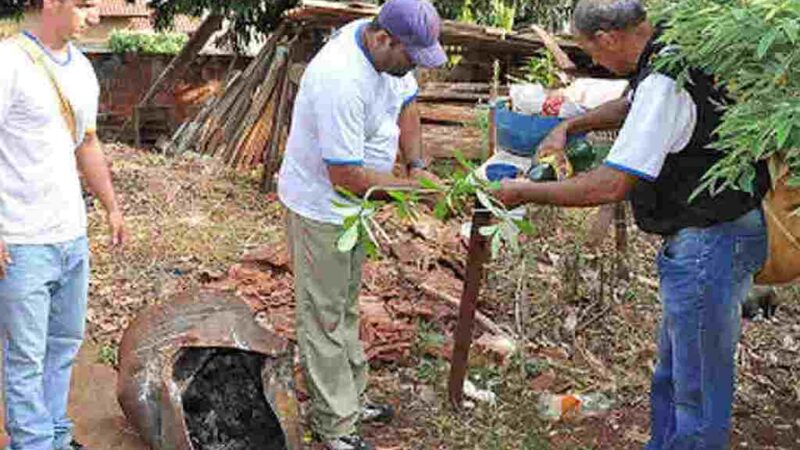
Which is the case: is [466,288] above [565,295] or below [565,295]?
above

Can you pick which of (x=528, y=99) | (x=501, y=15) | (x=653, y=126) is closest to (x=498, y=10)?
(x=501, y=15)

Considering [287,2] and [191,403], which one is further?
[287,2]

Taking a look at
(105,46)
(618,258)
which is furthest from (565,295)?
(105,46)

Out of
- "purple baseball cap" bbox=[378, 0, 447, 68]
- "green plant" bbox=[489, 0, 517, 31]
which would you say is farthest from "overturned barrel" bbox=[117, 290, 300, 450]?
"green plant" bbox=[489, 0, 517, 31]

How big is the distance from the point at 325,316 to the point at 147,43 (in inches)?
676

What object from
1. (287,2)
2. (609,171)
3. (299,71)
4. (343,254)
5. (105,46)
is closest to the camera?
(609,171)

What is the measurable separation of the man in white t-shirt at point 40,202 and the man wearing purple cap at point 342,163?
83cm

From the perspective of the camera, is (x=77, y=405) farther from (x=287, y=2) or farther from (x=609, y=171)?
(x=287, y=2)

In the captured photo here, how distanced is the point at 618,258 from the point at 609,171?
2.71 m

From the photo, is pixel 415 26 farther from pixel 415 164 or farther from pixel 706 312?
pixel 706 312

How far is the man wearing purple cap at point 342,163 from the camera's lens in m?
3.73

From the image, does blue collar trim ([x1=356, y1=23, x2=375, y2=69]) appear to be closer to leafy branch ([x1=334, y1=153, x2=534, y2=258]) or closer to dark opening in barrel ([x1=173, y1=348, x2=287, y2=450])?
leafy branch ([x1=334, y1=153, x2=534, y2=258])

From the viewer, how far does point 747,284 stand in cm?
345

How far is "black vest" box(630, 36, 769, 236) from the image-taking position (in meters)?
3.10
